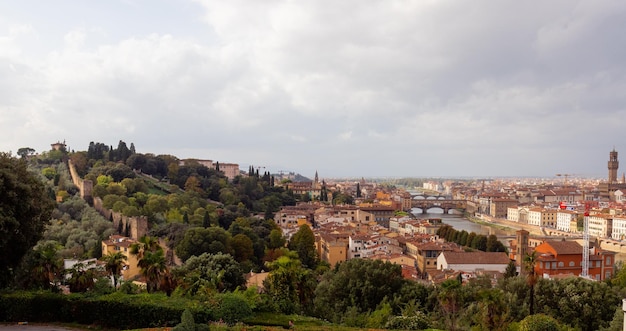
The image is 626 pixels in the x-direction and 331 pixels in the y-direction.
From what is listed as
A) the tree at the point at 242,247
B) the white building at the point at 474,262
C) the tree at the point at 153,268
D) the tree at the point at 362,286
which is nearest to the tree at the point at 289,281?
the tree at the point at 153,268

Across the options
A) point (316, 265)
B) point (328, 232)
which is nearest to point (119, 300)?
point (316, 265)

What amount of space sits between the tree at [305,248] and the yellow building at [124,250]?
9102 millimetres

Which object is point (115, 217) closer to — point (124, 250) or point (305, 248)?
point (124, 250)

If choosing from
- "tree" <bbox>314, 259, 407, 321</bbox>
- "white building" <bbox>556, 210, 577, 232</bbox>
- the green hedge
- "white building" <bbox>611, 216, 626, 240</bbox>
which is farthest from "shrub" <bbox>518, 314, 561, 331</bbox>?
"white building" <bbox>556, 210, 577, 232</bbox>

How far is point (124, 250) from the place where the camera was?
22.4 m

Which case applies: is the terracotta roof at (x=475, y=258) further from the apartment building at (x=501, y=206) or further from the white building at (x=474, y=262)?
the apartment building at (x=501, y=206)

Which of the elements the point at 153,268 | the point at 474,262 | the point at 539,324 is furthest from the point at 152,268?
the point at 474,262

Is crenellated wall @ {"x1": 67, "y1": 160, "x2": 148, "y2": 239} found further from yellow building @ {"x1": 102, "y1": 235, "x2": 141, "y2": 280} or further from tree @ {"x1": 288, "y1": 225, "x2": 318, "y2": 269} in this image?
tree @ {"x1": 288, "y1": 225, "x2": 318, "y2": 269}

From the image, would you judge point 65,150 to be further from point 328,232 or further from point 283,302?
point 283,302

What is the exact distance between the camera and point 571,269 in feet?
87.7

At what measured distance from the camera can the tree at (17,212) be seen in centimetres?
837

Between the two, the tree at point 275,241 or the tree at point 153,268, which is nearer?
the tree at point 153,268

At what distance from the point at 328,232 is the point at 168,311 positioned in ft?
96.3

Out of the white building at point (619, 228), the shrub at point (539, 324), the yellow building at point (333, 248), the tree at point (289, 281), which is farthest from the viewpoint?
the white building at point (619, 228)
